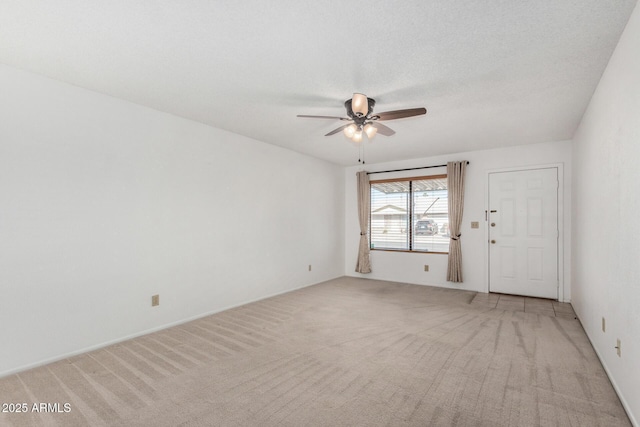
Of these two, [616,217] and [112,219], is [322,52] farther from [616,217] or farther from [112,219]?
[112,219]

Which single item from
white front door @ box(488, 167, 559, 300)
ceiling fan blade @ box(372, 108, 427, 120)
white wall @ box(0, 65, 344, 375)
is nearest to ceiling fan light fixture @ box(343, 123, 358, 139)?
ceiling fan blade @ box(372, 108, 427, 120)

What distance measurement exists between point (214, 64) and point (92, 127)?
5.04ft

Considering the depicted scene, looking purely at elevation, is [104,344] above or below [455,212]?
below

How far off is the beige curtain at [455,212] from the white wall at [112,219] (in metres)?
3.24

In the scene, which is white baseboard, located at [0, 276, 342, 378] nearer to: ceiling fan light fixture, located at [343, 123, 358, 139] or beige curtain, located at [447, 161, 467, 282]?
ceiling fan light fixture, located at [343, 123, 358, 139]

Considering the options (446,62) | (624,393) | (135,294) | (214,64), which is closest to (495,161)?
(446,62)

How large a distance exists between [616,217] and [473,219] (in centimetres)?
331

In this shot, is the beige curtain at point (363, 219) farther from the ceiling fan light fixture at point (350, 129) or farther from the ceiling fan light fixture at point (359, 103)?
the ceiling fan light fixture at point (359, 103)

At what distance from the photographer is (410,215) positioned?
6215mm

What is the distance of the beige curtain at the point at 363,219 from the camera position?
657 cm

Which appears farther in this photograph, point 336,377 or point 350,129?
point 350,129

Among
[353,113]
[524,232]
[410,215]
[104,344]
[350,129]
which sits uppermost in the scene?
[353,113]

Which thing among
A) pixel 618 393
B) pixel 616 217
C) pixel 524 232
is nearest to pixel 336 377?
pixel 618 393

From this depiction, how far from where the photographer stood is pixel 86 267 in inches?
117
